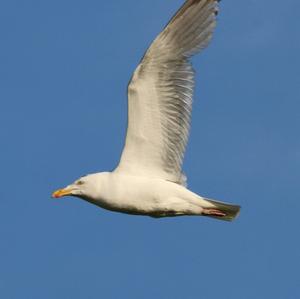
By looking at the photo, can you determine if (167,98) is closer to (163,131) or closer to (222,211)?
(163,131)

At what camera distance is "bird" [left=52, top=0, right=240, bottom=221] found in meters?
10.9

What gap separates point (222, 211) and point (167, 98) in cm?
175

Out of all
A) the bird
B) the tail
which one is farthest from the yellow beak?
the tail

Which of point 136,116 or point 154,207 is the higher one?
point 136,116

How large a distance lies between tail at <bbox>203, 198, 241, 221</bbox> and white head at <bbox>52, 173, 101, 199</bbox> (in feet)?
4.98

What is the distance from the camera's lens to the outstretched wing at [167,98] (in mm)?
11062

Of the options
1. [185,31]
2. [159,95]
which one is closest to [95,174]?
[159,95]

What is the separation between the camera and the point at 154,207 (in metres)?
10.8

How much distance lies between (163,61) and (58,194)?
92.8 inches

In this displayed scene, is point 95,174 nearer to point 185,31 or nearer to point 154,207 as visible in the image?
point 154,207

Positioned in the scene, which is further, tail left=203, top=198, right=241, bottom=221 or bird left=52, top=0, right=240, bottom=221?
tail left=203, top=198, right=241, bottom=221

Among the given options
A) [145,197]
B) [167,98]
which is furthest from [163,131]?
[145,197]

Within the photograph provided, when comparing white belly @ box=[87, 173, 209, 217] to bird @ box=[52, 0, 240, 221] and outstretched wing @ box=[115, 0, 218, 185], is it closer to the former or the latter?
bird @ box=[52, 0, 240, 221]

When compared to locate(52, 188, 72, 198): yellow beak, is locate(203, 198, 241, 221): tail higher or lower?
lower
